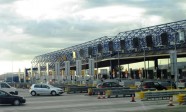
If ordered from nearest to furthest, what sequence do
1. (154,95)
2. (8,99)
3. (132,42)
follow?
(8,99) < (154,95) < (132,42)

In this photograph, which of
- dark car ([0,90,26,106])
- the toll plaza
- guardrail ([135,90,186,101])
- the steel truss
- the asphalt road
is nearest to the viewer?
the asphalt road

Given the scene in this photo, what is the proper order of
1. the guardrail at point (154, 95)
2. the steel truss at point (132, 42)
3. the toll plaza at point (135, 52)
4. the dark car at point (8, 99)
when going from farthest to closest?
the steel truss at point (132, 42), the toll plaza at point (135, 52), the guardrail at point (154, 95), the dark car at point (8, 99)

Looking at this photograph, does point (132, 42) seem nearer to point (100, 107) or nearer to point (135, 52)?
point (135, 52)

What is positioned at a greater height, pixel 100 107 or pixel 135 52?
pixel 135 52

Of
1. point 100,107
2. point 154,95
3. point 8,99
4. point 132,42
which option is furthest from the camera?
point 132,42

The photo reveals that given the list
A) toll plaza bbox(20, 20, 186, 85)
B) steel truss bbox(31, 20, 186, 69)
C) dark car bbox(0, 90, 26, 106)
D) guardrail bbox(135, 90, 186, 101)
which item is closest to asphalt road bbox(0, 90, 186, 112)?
dark car bbox(0, 90, 26, 106)

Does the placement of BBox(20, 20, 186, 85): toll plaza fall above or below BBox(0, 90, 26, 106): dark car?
above

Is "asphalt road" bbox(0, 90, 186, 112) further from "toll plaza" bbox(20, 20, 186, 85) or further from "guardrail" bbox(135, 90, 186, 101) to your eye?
"toll plaza" bbox(20, 20, 186, 85)

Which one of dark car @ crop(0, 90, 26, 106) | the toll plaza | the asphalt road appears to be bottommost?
the asphalt road

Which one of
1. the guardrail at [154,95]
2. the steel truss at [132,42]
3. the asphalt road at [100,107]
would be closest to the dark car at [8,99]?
the asphalt road at [100,107]

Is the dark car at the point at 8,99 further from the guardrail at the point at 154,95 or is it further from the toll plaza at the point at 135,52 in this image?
the toll plaza at the point at 135,52

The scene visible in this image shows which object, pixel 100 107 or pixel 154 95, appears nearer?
pixel 100 107

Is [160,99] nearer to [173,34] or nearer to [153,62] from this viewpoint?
[173,34]

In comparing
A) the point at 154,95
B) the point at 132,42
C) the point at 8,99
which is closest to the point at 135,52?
the point at 132,42
